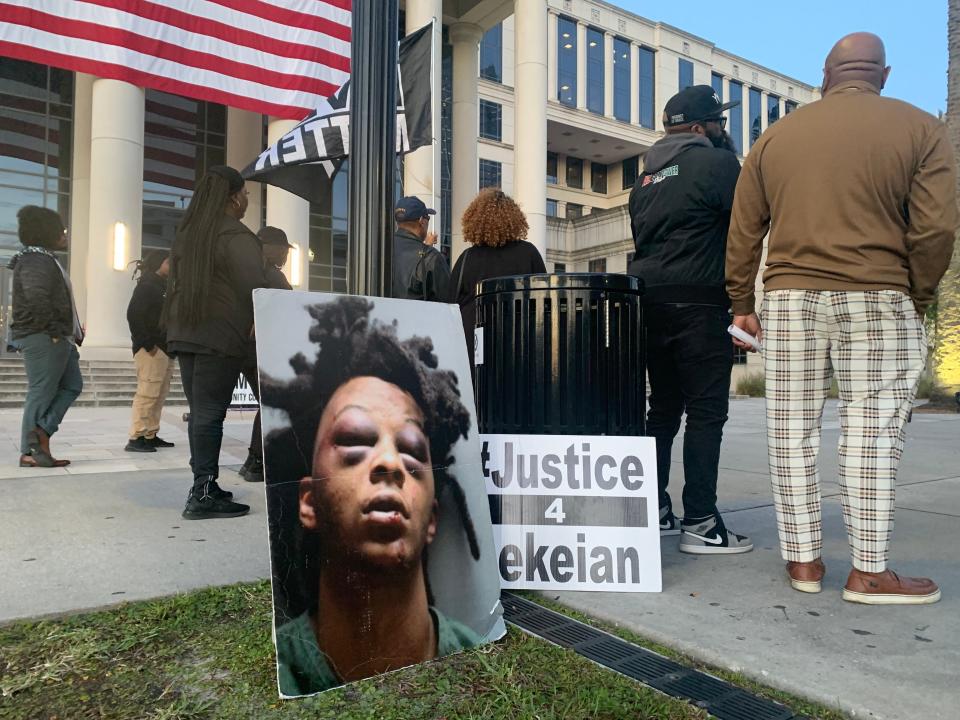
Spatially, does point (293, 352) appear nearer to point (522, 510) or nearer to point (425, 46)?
A: point (522, 510)

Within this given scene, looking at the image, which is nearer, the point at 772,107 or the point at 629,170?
the point at 629,170

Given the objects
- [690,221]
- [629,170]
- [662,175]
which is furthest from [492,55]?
[690,221]

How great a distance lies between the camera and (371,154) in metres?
2.85

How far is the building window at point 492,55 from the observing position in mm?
32969

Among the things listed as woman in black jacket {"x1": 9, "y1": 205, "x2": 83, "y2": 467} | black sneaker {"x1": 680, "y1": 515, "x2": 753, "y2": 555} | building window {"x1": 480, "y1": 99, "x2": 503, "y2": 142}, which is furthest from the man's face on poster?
building window {"x1": 480, "y1": 99, "x2": 503, "y2": 142}

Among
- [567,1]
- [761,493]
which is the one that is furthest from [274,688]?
[567,1]

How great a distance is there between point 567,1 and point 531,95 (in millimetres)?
16956

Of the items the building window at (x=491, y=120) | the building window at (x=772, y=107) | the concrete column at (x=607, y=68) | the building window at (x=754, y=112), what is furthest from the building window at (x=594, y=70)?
the building window at (x=772, y=107)

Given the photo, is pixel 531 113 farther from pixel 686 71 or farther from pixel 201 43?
pixel 686 71

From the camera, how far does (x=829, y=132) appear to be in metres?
2.71

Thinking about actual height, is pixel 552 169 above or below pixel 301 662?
above

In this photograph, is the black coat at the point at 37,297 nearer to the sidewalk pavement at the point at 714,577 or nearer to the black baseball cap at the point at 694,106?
the sidewalk pavement at the point at 714,577

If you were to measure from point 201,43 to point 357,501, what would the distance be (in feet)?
18.5

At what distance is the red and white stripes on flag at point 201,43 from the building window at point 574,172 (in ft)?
116
